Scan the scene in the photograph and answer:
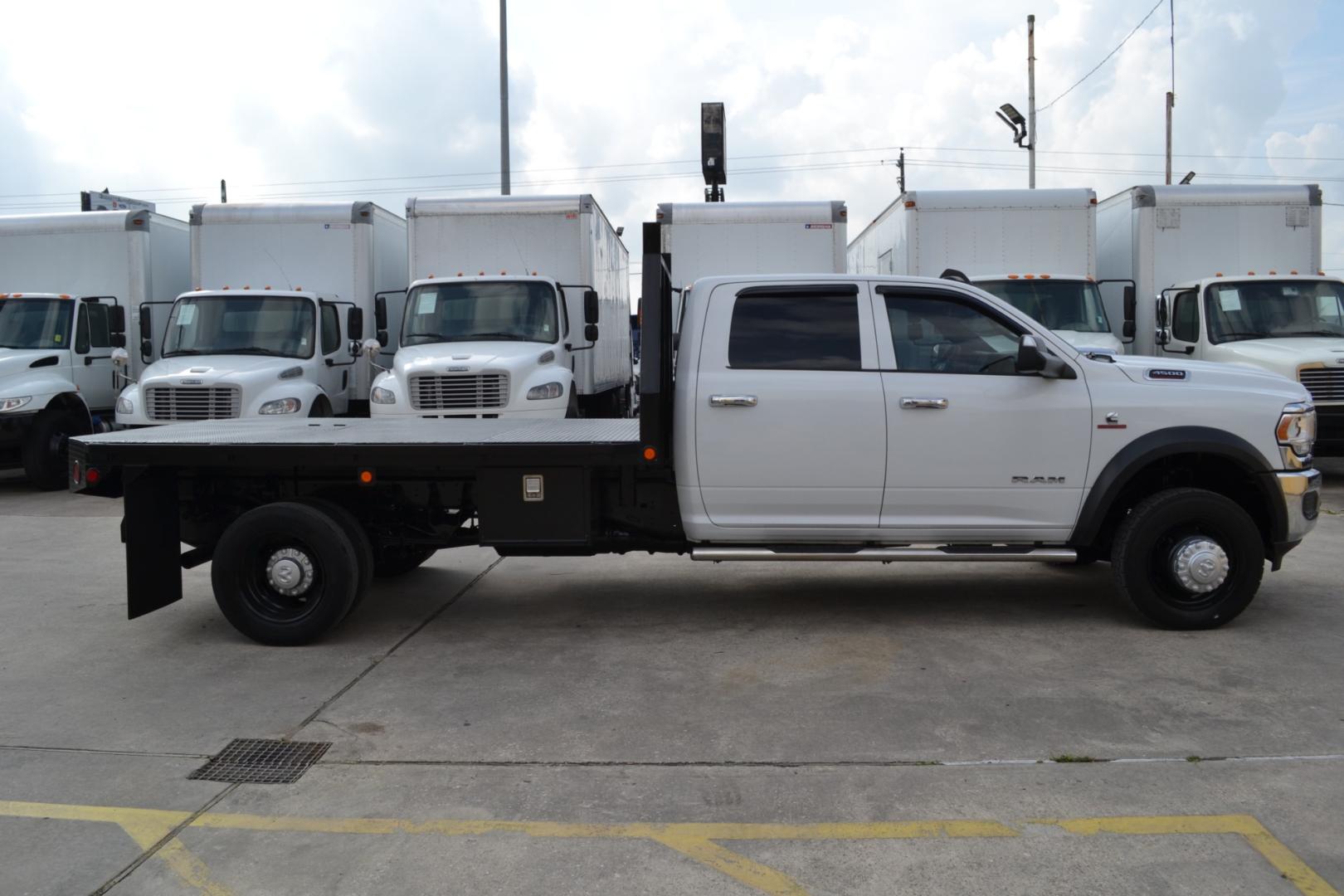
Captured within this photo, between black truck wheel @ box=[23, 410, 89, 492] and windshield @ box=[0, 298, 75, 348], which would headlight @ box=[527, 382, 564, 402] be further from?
windshield @ box=[0, 298, 75, 348]

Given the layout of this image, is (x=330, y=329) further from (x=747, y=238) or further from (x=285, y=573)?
(x=285, y=573)

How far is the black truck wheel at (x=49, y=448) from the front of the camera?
46.1 feet

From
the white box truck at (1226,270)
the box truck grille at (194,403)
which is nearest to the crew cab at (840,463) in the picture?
the box truck grille at (194,403)

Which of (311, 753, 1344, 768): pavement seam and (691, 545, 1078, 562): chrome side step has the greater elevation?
(691, 545, 1078, 562): chrome side step

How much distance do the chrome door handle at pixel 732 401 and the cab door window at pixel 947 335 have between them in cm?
89

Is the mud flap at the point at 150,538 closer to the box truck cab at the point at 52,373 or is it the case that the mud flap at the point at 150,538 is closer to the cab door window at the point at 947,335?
the cab door window at the point at 947,335

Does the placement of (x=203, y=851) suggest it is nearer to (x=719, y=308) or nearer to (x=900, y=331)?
(x=719, y=308)

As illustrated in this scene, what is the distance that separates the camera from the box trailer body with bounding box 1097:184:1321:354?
14.1 metres

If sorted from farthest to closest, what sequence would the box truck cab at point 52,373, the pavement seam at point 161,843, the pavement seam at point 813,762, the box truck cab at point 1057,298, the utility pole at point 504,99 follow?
the utility pole at point 504,99 < the box truck cab at point 52,373 < the box truck cab at point 1057,298 < the pavement seam at point 813,762 < the pavement seam at point 161,843

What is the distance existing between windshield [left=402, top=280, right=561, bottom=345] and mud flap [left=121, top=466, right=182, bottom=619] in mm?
6545

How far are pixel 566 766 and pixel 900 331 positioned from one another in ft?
10.8

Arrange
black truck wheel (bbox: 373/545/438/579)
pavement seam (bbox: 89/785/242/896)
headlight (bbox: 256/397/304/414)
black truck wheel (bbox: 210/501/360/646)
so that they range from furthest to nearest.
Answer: headlight (bbox: 256/397/304/414) → black truck wheel (bbox: 373/545/438/579) → black truck wheel (bbox: 210/501/360/646) → pavement seam (bbox: 89/785/242/896)

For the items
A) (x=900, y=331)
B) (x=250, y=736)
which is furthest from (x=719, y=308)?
(x=250, y=736)

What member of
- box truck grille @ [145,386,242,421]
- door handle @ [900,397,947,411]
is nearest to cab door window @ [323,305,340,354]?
box truck grille @ [145,386,242,421]
